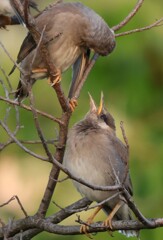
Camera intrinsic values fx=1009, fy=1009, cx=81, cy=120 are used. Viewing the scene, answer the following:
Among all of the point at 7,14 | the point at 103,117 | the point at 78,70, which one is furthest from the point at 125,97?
the point at 78,70

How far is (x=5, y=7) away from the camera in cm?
600

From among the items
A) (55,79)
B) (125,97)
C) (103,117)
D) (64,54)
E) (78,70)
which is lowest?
(125,97)

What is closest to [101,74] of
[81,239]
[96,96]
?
[96,96]

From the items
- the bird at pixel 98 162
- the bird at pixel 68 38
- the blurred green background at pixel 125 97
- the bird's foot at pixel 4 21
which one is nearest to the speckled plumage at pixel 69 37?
the bird at pixel 68 38

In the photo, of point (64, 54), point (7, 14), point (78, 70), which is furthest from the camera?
point (7, 14)

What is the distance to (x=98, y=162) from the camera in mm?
5379

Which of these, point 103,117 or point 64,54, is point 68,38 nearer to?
point 64,54

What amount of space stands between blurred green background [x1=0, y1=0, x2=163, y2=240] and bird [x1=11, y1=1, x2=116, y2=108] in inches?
51.0

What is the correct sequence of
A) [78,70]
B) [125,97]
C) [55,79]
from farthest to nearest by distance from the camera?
1. [125,97]
2. [78,70]
3. [55,79]

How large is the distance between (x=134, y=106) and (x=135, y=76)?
237 millimetres

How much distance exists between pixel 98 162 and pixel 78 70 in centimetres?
53

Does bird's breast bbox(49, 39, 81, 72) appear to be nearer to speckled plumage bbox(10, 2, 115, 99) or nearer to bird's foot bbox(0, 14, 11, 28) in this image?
speckled plumage bbox(10, 2, 115, 99)

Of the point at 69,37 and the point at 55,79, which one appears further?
the point at 69,37

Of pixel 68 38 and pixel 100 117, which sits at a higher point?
pixel 68 38
